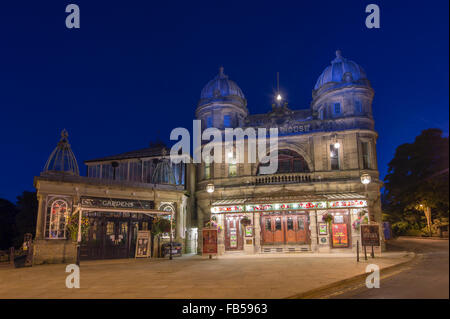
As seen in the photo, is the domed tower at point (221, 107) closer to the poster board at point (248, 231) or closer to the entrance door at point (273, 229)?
the entrance door at point (273, 229)

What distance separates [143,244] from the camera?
2123 cm

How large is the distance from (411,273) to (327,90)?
18241mm

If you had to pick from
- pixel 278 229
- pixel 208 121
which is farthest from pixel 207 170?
pixel 278 229

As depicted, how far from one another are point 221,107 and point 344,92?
10.4 meters

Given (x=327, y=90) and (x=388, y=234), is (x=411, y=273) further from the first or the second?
(x=388, y=234)

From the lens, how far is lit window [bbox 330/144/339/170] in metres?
26.1

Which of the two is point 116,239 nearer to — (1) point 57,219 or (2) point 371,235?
(1) point 57,219

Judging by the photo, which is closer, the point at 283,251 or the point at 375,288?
the point at 375,288

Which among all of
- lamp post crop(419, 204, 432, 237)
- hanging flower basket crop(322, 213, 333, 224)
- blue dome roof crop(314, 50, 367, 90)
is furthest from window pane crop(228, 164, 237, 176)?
lamp post crop(419, 204, 432, 237)

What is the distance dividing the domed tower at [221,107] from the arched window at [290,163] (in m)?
5.00

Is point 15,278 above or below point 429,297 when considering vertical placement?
below

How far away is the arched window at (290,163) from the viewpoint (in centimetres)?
2692

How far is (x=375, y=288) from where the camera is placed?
33.2 feet
